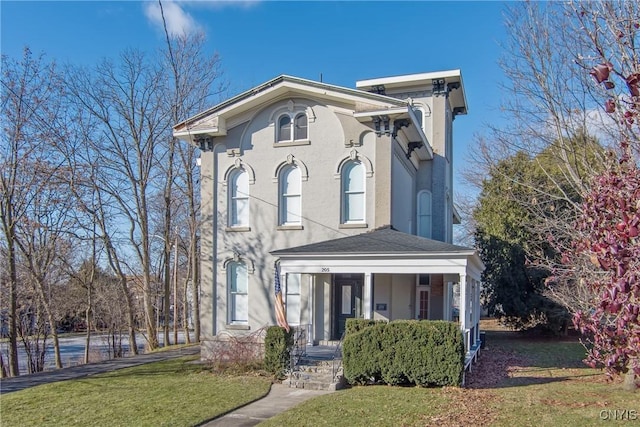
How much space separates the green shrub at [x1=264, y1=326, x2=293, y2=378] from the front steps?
0.41 metres

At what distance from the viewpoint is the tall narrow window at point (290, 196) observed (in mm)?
17156

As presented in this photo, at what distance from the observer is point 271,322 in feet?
55.1

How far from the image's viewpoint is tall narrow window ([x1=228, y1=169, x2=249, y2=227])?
17.7 m

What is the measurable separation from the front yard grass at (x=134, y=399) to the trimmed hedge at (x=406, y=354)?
2.40 m

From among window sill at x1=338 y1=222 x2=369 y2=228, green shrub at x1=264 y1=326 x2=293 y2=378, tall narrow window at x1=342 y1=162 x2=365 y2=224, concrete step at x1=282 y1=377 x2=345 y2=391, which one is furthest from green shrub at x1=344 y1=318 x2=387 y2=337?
tall narrow window at x1=342 y1=162 x2=365 y2=224

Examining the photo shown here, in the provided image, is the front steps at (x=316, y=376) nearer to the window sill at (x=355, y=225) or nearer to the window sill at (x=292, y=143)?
the window sill at (x=355, y=225)

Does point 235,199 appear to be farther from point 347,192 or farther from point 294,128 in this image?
point 347,192

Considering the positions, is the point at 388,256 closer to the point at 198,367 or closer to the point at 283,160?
the point at 283,160

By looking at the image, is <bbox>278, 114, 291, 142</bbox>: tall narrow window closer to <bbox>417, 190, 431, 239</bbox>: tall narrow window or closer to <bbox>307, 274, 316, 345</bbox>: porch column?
<bbox>307, 274, 316, 345</bbox>: porch column

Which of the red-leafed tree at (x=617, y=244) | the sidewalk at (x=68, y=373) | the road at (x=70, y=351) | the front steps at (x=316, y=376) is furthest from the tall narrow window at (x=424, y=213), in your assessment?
the red-leafed tree at (x=617, y=244)

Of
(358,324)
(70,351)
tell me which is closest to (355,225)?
(358,324)

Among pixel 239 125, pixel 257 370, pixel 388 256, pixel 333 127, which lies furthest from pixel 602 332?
pixel 239 125

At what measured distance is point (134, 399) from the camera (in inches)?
450

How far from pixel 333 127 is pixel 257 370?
315 inches
